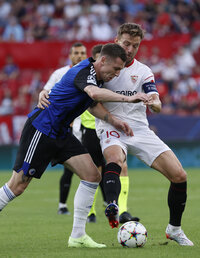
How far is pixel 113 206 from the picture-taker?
223 inches

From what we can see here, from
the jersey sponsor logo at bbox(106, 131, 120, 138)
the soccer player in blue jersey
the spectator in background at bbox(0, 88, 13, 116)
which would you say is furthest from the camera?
the spectator in background at bbox(0, 88, 13, 116)

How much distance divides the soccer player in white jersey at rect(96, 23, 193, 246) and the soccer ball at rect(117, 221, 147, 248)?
42 centimetres

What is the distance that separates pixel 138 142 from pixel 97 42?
14046 mm

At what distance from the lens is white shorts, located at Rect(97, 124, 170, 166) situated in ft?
Answer: 21.9

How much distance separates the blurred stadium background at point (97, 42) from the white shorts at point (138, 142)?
11396 mm

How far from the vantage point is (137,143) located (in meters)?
6.76

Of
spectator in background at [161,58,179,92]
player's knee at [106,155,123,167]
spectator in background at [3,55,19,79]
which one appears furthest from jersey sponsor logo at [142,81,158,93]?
spectator in background at [161,58,179,92]

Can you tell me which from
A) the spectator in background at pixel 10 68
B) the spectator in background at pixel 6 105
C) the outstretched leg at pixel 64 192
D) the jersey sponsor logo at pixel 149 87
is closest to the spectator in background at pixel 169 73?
the spectator in background at pixel 10 68

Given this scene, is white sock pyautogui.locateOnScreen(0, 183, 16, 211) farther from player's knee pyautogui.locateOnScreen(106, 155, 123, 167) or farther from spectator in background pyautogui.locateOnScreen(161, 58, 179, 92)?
spectator in background pyautogui.locateOnScreen(161, 58, 179, 92)

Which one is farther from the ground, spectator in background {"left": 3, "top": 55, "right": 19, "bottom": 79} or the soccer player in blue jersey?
the soccer player in blue jersey

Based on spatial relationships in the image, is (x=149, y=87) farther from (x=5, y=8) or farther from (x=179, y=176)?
(x=5, y=8)

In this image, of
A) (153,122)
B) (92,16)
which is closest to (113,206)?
(153,122)

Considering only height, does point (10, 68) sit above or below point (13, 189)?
below

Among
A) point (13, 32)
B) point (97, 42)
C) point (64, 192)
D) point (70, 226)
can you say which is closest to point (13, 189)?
point (70, 226)
